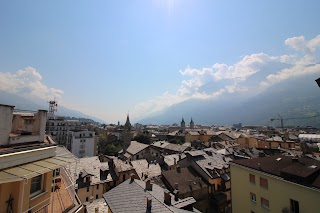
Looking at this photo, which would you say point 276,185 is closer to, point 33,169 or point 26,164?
point 33,169

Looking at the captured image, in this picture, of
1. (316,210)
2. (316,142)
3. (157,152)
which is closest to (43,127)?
(316,142)

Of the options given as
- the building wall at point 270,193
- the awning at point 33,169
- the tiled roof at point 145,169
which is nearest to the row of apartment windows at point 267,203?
the building wall at point 270,193

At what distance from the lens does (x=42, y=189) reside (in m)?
7.79

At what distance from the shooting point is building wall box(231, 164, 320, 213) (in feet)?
53.1

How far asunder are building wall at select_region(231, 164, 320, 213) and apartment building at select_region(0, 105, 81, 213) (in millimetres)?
18157

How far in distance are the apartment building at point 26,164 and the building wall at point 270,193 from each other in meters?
18.2

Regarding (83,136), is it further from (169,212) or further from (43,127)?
(43,127)

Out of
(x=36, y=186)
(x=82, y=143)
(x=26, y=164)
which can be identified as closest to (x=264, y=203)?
(x=36, y=186)

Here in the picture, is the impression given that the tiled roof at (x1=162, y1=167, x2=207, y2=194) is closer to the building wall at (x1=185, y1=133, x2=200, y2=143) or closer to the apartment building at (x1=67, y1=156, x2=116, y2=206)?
the apartment building at (x1=67, y1=156, x2=116, y2=206)

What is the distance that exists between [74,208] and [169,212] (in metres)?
9.63

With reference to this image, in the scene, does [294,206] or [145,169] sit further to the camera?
[145,169]

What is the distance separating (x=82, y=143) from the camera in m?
76.4

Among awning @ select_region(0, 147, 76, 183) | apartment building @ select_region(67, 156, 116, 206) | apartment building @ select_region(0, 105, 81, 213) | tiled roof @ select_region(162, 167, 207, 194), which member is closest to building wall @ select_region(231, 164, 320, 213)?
tiled roof @ select_region(162, 167, 207, 194)

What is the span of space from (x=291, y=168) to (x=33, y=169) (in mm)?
21380
